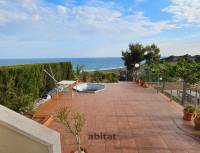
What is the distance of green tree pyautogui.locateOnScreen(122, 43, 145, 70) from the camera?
2862 cm

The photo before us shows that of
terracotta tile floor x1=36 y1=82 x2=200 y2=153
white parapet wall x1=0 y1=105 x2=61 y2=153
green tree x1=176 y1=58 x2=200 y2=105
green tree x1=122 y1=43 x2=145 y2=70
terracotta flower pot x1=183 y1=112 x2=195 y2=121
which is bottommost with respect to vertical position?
terracotta tile floor x1=36 y1=82 x2=200 y2=153

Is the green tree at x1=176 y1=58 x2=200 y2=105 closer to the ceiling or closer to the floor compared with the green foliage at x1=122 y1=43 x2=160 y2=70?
closer to the floor

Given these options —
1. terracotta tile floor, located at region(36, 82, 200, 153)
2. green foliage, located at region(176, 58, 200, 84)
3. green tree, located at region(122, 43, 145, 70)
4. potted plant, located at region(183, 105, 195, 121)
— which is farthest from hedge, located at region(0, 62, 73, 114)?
green tree, located at region(122, 43, 145, 70)

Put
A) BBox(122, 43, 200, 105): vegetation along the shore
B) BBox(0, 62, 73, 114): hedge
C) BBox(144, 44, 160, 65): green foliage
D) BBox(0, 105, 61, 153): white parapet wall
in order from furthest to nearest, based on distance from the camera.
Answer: BBox(144, 44, 160, 65): green foliage → BBox(122, 43, 200, 105): vegetation along the shore → BBox(0, 62, 73, 114): hedge → BBox(0, 105, 61, 153): white parapet wall

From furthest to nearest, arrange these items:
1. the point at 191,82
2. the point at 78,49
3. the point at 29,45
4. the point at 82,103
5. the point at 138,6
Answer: the point at 78,49 < the point at 29,45 < the point at 138,6 < the point at 82,103 < the point at 191,82

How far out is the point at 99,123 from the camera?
7.68 meters

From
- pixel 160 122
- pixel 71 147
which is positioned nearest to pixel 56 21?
pixel 160 122

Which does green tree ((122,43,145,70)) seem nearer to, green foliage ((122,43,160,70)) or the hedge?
green foliage ((122,43,160,70))

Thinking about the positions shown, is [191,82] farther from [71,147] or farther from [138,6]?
[138,6]

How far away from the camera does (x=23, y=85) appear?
9.33m

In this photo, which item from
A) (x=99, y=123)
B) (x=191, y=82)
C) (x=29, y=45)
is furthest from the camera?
(x=29, y=45)

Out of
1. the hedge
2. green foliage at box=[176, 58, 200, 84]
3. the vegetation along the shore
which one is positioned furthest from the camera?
the vegetation along the shore

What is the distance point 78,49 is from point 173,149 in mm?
45837

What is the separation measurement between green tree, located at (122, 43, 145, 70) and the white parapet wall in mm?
25636
